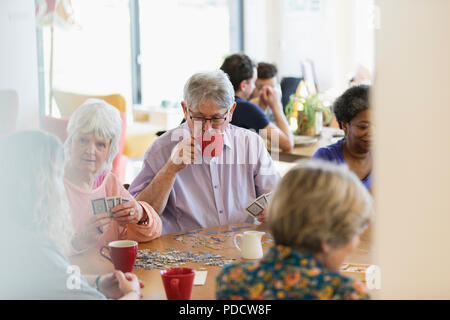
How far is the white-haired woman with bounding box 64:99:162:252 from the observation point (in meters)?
1.91

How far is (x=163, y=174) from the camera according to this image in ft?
7.44

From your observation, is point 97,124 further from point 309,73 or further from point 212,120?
point 309,73

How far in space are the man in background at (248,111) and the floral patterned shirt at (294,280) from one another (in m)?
2.51

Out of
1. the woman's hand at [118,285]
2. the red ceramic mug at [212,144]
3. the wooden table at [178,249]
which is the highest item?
the red ceramic mug at [212,144]

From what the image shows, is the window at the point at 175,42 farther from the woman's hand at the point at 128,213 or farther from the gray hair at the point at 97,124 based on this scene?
the woman's hand at the point at 128,213

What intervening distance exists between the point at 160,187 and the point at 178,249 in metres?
0.40

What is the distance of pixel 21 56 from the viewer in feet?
5.13

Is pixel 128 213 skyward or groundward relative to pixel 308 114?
groundward

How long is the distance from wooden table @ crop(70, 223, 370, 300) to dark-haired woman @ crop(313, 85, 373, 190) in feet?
1.57

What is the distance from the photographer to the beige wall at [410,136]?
114 centimetres

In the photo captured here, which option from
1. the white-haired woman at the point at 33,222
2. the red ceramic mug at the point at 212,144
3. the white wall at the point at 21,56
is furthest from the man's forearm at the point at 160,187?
the white-haired woman at the point at 33,222

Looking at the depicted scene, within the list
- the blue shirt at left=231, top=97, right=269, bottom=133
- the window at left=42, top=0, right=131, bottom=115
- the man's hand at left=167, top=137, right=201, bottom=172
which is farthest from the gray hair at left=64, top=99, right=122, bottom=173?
the window at left=42, top=0, right=131, bottom=115

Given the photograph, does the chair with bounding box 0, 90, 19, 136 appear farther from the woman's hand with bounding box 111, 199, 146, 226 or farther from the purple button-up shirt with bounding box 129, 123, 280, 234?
the purple button-up shirt with bounding box 129, 123, 280, 234

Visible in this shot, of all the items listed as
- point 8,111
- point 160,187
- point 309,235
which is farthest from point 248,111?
point 309,235
